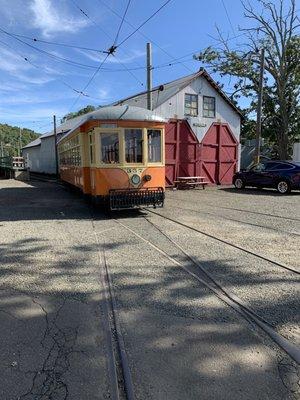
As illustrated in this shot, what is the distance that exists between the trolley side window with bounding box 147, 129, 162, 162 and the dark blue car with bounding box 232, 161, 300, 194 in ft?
30.0

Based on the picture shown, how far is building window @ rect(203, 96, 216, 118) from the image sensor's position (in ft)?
80.4

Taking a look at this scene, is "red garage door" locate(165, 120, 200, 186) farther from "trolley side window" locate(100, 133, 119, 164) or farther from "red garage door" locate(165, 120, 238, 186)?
"trolley side window" locate(100, 133, 119, 164)

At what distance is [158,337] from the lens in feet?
13.0

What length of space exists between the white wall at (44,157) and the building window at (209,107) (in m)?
23.8

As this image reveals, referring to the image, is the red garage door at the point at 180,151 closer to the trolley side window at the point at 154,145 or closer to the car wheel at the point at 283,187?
the car wheel at the point at 283,187

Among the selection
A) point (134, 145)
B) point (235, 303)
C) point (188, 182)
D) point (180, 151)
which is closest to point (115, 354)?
point (235, 303)

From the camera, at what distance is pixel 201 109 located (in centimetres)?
2431

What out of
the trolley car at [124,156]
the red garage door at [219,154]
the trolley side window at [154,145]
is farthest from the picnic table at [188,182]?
the trolley car at [124,156]

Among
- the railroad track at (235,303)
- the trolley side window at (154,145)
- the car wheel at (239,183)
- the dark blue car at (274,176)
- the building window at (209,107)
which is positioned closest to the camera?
the railroad track at (235,303)

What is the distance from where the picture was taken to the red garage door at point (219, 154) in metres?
24.7

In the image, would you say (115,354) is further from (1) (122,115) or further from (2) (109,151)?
(1) (122,115)

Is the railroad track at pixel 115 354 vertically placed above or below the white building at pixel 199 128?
below

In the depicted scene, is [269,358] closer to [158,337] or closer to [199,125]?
[158,337]

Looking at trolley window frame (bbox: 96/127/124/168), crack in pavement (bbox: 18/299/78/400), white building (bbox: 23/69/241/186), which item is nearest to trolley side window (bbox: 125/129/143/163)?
trolley window frame (bbox: 96/127/124/168)
